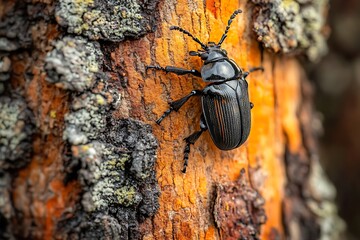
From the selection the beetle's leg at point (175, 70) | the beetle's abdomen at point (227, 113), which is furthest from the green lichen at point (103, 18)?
the beetle's abdomen at point (227, 113)

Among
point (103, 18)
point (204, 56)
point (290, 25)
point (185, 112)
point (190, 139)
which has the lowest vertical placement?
point (190, 139)

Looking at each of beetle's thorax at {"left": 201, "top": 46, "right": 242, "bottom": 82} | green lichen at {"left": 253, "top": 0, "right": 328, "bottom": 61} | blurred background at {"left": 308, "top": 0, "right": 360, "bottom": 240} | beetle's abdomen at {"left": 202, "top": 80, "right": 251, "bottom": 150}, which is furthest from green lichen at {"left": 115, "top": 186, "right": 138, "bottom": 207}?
blurred background at {"left": 308, "top": 0, "right": 360, "bottom": 240}

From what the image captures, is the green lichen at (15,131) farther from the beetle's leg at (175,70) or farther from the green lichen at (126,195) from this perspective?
the beetle's leg at (175,70)

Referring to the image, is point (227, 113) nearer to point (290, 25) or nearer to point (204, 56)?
point (204, 56)

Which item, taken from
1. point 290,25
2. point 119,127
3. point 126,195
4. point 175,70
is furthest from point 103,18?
point 290,25

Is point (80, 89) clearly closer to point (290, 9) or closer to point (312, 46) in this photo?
point (290, 9)

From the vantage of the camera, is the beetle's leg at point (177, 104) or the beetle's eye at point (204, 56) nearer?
the beetle's leg at point (177, 104)

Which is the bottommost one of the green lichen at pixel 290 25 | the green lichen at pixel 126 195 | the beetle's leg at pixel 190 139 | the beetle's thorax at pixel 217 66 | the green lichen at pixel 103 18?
the green lichen at pixel 126 195
